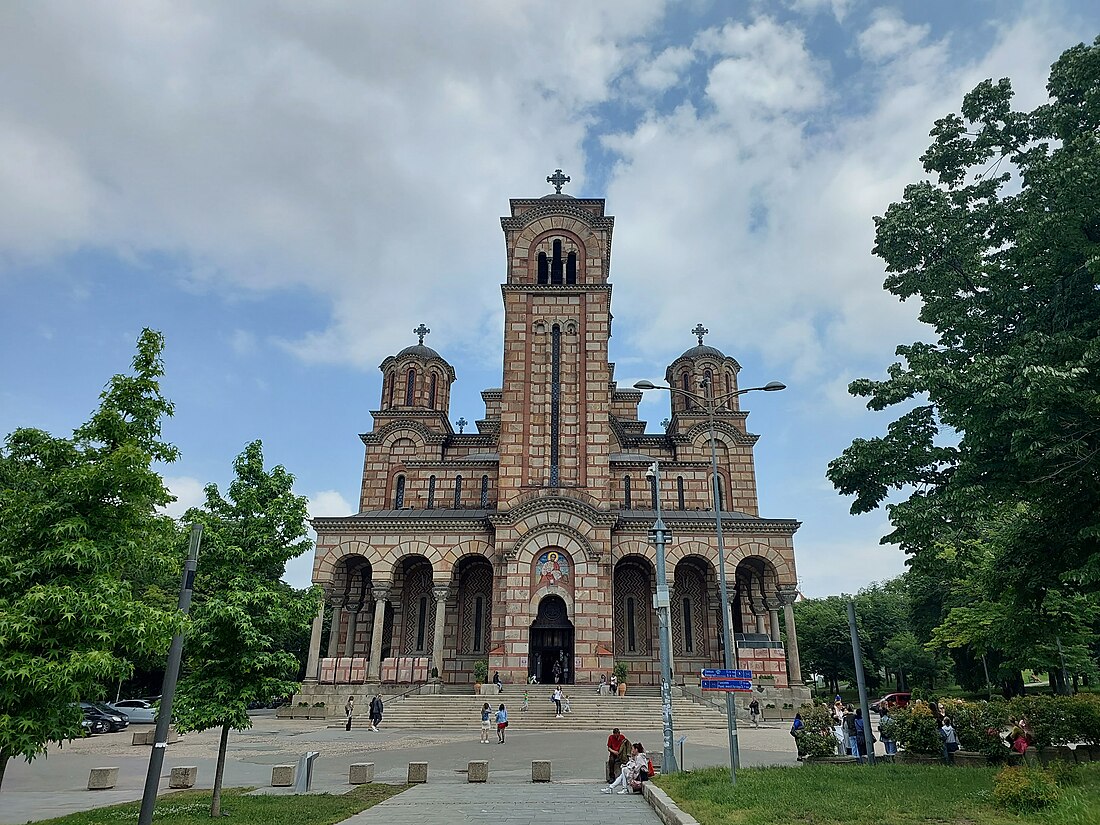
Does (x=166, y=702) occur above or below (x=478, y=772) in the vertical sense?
above

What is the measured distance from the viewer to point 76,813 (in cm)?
1137

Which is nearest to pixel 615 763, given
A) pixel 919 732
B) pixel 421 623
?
pixel 919 732

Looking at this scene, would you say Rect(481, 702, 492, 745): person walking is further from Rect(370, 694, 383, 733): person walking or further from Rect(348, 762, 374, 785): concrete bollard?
Rect(348, 762, 374, 785): concrete bollard

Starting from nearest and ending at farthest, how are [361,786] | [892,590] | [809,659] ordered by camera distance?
1. [361,786]
2. [809,659]
3. [892,590]

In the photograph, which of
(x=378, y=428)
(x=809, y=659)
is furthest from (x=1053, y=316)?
(x=809, y=659)

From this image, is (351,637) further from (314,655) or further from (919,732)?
(919,732)

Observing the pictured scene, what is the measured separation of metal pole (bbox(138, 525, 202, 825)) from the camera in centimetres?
873

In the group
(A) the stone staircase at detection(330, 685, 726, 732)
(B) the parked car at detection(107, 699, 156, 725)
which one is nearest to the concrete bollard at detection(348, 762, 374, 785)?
(A) the stone staircase at detection(330, 685, 726, 732)

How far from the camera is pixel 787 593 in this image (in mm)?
33531

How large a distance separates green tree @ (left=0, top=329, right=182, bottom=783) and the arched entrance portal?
24782mm

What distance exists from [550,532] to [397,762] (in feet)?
51.9

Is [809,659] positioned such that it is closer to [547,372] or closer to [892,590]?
[892,590]

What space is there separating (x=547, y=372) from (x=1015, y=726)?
26.4 meters

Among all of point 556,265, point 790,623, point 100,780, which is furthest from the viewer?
point 556,265
